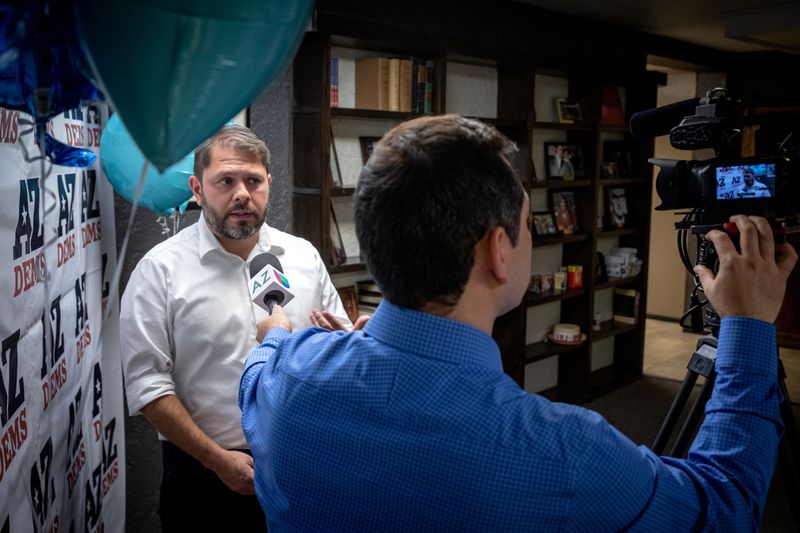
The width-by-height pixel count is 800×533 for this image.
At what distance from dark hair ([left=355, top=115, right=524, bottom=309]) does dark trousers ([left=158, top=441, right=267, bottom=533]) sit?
1152 mm

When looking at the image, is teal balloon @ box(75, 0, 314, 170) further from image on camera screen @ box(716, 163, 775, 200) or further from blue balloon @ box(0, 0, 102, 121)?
image on camera screen @ box(716, 163, 775, 200)

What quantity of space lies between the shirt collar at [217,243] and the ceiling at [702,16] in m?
2.53

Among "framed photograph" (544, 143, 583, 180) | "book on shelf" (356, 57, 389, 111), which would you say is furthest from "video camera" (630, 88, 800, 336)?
"framed photograph" (544, 143, 583, 180)

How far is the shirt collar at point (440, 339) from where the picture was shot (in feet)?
2.67

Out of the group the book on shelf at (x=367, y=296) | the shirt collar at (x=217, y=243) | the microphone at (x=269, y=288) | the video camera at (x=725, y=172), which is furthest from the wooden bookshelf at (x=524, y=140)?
the video camera at (x=725, y=172)

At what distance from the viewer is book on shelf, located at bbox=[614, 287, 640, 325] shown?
4.90 metres

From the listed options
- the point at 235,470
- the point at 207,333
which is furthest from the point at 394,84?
the point at 235,470

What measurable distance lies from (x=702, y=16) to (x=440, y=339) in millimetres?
4176

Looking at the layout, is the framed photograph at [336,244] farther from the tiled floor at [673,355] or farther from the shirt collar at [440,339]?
the tiled floor at [673,355]

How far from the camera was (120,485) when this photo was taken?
6.54 feet

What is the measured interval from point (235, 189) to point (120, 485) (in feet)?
3.09

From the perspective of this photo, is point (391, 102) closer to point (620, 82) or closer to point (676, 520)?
point (620, 82)

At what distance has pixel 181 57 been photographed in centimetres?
69

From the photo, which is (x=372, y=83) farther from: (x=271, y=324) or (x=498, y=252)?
(x=498, y=252)
